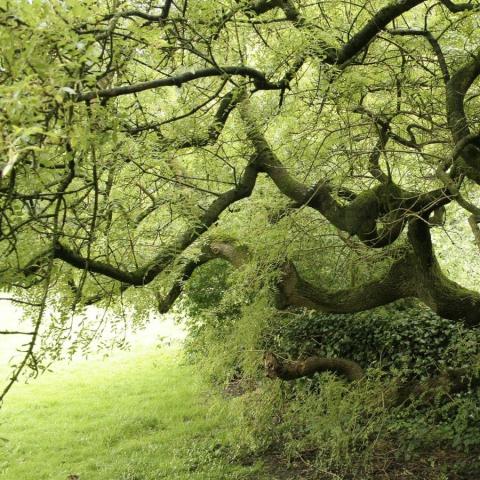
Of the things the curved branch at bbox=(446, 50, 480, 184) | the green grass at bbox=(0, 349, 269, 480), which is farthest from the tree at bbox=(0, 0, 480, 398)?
the green grass at bbox=(0, 349, 269, 480)

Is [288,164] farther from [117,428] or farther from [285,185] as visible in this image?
[117,428]

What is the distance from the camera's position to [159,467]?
8.09 meters

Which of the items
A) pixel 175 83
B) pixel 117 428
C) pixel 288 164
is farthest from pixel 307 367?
pixel 117 428

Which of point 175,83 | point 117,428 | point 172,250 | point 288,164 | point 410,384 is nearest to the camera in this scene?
point 175,83

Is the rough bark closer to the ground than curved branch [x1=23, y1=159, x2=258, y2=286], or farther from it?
closer to the ground

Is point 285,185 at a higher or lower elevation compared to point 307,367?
higher

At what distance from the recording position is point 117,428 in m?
9.90

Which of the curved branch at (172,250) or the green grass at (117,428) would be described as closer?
the curved branch at (172,250)

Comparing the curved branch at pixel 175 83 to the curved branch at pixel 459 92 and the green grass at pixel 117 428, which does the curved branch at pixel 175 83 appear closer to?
the curved branch at pixel 459 92

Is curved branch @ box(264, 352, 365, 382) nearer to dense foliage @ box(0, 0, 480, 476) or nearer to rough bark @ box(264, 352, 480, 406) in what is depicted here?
rough bark @ box(264, 352, 480, 406)

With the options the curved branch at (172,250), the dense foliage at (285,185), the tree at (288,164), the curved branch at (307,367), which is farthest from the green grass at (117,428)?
the curved branch at (172,250)

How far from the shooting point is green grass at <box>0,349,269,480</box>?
8.15 m

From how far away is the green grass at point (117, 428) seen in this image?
8148mm

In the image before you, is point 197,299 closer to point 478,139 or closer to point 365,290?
point 365,290
